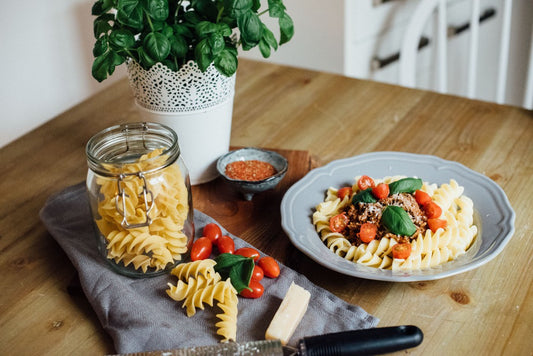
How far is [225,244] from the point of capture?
3.67 ft

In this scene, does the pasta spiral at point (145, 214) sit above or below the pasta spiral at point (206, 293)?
above

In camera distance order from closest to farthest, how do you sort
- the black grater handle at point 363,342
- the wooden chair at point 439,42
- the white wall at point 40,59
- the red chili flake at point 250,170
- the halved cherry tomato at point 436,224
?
1. the black grater handle at point 363,342
2. the halved cherry tomato at point 436,224
3. the red chili flake at point 250,170
4. the white wall at point 40,59
5. the wooden chair at point 439,42

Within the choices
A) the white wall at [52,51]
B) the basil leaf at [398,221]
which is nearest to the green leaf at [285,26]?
the basil leaf at [398,221]

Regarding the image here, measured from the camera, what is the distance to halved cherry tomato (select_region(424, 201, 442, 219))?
109cm

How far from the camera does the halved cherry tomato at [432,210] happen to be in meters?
1.09

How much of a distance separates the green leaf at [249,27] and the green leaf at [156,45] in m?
0.15

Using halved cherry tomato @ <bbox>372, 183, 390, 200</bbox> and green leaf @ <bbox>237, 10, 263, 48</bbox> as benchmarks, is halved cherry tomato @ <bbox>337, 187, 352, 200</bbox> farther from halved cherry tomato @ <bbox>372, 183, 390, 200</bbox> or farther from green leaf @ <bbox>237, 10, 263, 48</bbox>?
green leaf @ <bbox>237, 10, 263, 48</bbox>

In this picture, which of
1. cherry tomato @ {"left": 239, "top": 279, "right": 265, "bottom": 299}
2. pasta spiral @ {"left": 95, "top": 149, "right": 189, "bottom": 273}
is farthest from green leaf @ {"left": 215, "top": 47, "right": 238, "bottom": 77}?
cherry tomato @ {"left": 239, "top": 279, "right": 265, "bottom": 299}

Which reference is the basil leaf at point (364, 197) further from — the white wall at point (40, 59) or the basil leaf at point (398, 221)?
the white wall at point (40, 59)

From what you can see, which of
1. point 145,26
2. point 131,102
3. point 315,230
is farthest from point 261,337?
point 131,102

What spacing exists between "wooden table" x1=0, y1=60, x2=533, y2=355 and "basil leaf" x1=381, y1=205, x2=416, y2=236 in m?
0.10

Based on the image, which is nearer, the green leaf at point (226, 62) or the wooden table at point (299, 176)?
the wooden table at point (299, 176)

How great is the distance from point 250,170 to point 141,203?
1.19 ft

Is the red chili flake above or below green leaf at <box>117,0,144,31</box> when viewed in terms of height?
below
